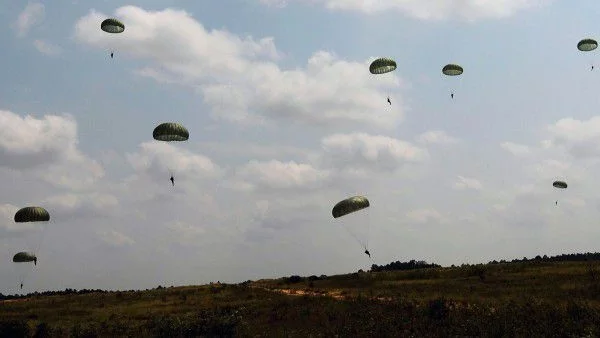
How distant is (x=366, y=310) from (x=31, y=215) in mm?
26181

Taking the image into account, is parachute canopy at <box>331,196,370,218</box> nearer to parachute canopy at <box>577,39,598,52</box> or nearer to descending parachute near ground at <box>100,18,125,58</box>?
descending parachute near ground at <box>100,18,125,58</box>

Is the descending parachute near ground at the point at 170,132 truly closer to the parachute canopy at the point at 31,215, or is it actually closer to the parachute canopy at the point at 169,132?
the parachute canopy at the point at 169,132

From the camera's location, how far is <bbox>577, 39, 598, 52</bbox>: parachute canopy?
55281 millimetres

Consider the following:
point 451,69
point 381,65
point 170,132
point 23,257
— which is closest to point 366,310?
point 170,132

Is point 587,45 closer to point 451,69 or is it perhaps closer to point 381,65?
point 451,69

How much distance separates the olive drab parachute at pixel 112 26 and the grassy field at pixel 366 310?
2275cm

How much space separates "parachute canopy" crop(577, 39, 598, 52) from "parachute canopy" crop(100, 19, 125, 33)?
142ft

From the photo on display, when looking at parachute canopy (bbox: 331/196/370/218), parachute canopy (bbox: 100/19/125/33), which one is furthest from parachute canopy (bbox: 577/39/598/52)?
parachute canopy (bbox: 100/19/125/33)

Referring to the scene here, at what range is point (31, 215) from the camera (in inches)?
1635

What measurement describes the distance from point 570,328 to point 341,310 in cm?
1330

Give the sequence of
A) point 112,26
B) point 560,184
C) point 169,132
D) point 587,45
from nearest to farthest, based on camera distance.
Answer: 1. point 169,132
2. point 112,26
3. point 587,45
4. point 560,184

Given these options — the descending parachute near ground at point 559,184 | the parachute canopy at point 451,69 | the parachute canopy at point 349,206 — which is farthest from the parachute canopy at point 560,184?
the parachute canopy at point 349,206

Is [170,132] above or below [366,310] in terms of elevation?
above

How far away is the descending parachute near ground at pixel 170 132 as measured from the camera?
128ft
